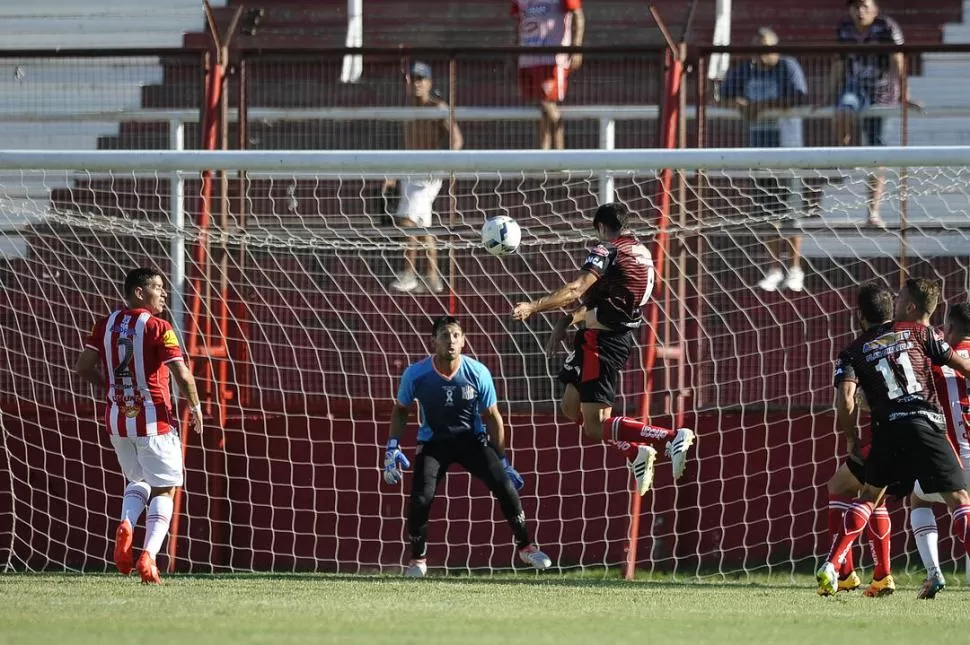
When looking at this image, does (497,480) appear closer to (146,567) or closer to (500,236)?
(500,236)

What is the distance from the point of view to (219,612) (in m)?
7.25

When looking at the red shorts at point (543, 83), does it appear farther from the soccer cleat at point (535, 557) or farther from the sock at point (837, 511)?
the sock at point (837, 511)

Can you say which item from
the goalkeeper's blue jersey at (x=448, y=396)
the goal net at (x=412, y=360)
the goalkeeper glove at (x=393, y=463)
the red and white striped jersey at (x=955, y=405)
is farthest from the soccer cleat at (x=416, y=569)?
the red and white striped jersey at (x=955, y=405)

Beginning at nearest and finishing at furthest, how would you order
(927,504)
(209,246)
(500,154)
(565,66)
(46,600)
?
(46,600) < (927,504) < (500,154) < (209,246) < (565,66)

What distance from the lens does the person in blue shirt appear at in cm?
1000

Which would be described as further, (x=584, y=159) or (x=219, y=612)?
(x=584, y=159)

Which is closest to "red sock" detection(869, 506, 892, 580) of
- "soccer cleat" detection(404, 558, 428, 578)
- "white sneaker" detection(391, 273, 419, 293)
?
"soccer cleat" detection(404, 558, 428, 578)

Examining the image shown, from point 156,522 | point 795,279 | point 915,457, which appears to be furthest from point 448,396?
point 915,457

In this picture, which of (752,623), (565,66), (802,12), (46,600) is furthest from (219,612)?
(802,12)

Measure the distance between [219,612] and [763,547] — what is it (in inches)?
204

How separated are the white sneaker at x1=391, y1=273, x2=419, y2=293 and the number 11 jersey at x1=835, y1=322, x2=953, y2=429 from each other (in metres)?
3.98

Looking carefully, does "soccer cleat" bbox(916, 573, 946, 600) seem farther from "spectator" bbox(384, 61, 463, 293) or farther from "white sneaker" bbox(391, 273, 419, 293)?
"white sneaker" bbox(391, 273, 419, 293)

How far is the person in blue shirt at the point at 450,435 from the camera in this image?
1000 centimetres

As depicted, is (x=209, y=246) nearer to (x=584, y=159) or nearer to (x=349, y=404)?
(x=349, y=404)
